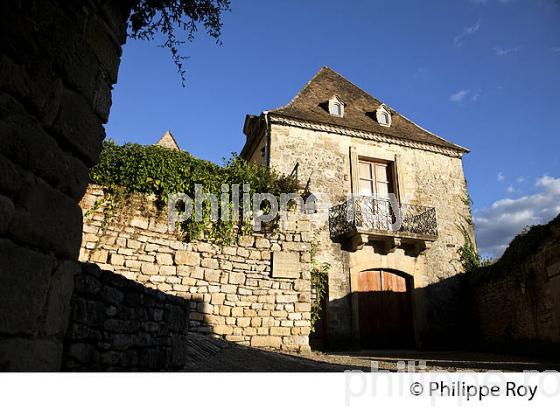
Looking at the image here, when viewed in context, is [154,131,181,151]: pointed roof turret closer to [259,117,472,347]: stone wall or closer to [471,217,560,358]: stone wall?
[259,117,472,347]: stone wall

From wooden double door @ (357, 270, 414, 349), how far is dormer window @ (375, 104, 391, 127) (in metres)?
5.13

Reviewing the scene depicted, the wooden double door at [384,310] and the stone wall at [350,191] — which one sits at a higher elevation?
the stone wall at [350,191]

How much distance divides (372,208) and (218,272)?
615 centimetres

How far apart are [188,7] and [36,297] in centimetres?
197

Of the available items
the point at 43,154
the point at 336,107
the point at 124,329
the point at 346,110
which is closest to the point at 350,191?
the point at 336,107

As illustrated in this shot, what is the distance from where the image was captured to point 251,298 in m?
6.88

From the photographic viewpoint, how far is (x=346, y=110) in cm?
1296

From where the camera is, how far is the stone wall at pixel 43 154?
157 centimetres

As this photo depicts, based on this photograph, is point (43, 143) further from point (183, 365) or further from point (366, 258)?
point (366, 258)

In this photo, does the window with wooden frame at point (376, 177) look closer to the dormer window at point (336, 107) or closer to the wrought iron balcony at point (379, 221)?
the wrought iron balcony at point (379, 221)

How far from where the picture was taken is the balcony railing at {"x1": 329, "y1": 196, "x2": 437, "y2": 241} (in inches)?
423

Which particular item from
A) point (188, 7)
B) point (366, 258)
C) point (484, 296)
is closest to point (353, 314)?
point (366, 258)

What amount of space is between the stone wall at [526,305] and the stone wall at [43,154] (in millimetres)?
8560

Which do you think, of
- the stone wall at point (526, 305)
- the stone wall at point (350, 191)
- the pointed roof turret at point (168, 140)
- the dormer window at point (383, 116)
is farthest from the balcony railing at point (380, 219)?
the pointed roof turret at point (168, 140)
